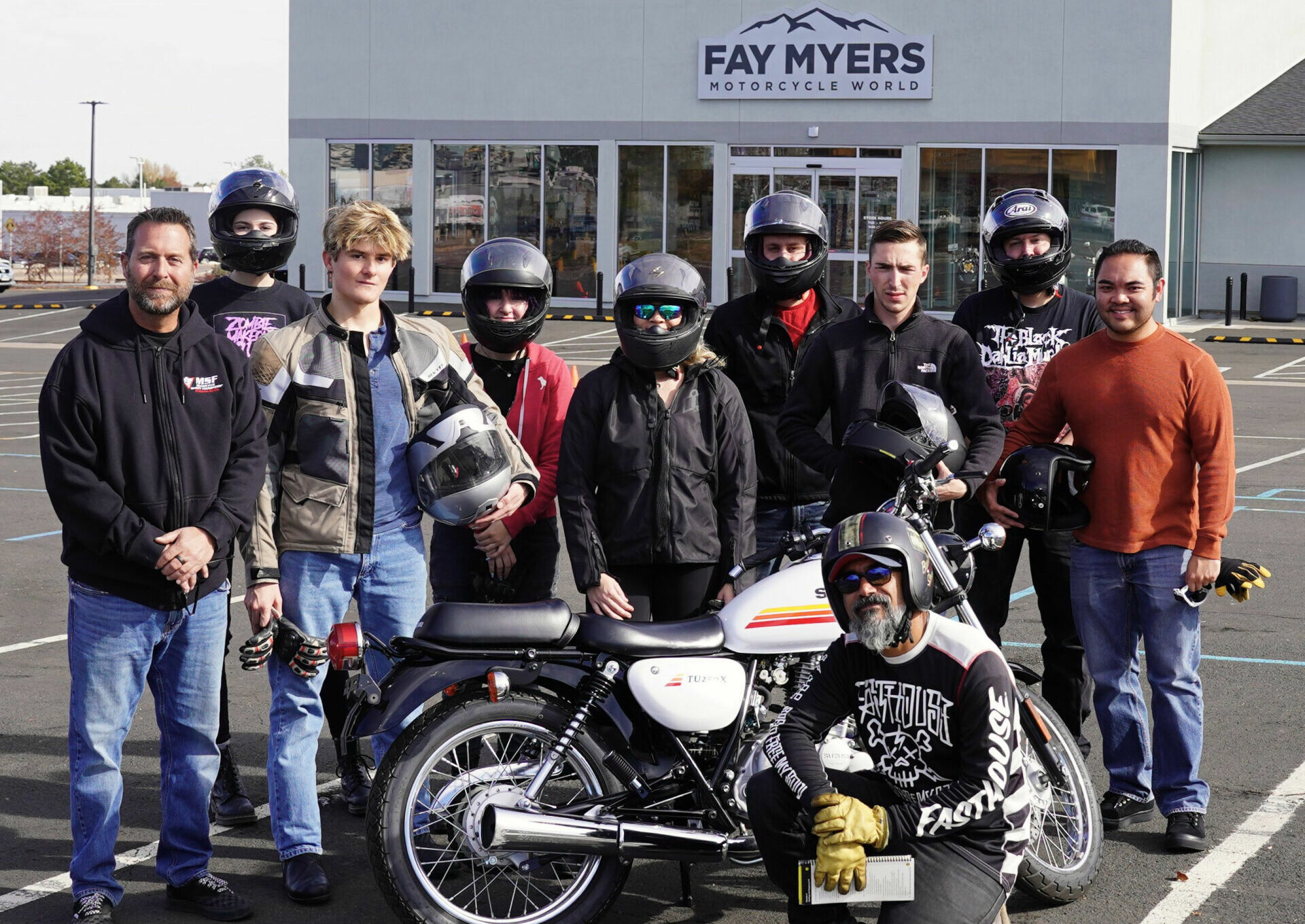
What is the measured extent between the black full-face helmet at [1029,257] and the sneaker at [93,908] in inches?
160

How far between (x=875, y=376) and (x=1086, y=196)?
87.5 ft

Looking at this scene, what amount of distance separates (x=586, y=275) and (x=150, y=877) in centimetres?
2967

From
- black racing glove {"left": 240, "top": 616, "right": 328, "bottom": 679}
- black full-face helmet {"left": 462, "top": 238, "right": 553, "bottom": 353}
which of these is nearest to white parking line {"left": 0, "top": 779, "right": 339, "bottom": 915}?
black racing glove {"left": 240, "top": 616, "right": 328, "bottom": 679}

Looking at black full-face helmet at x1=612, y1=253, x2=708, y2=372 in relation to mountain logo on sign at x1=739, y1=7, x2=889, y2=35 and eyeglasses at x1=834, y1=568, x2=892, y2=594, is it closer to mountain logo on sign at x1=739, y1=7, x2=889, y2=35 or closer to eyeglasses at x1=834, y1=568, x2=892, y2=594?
eyeglasses at x1=834, y1=568, x2=892, y2=594

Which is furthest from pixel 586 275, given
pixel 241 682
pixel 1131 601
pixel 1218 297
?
pixel 1131 601

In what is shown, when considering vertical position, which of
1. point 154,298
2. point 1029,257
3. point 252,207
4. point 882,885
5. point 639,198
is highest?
point 639,198

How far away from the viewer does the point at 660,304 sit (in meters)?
5.48

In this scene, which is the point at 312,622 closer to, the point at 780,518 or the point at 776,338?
the point at 780,518

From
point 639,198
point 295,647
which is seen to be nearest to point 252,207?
point 295,647

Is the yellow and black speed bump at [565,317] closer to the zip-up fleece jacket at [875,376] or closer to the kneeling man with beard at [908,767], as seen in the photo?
the zip-up fleece jacket at [875,376]

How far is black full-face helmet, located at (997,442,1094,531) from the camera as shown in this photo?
571cm

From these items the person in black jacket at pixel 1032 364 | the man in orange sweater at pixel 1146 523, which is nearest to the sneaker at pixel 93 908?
the person in black jacket at pixel 1032 364

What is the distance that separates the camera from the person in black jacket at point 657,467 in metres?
5.38

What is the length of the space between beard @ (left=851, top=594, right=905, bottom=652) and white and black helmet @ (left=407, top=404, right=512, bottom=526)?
1.66m
